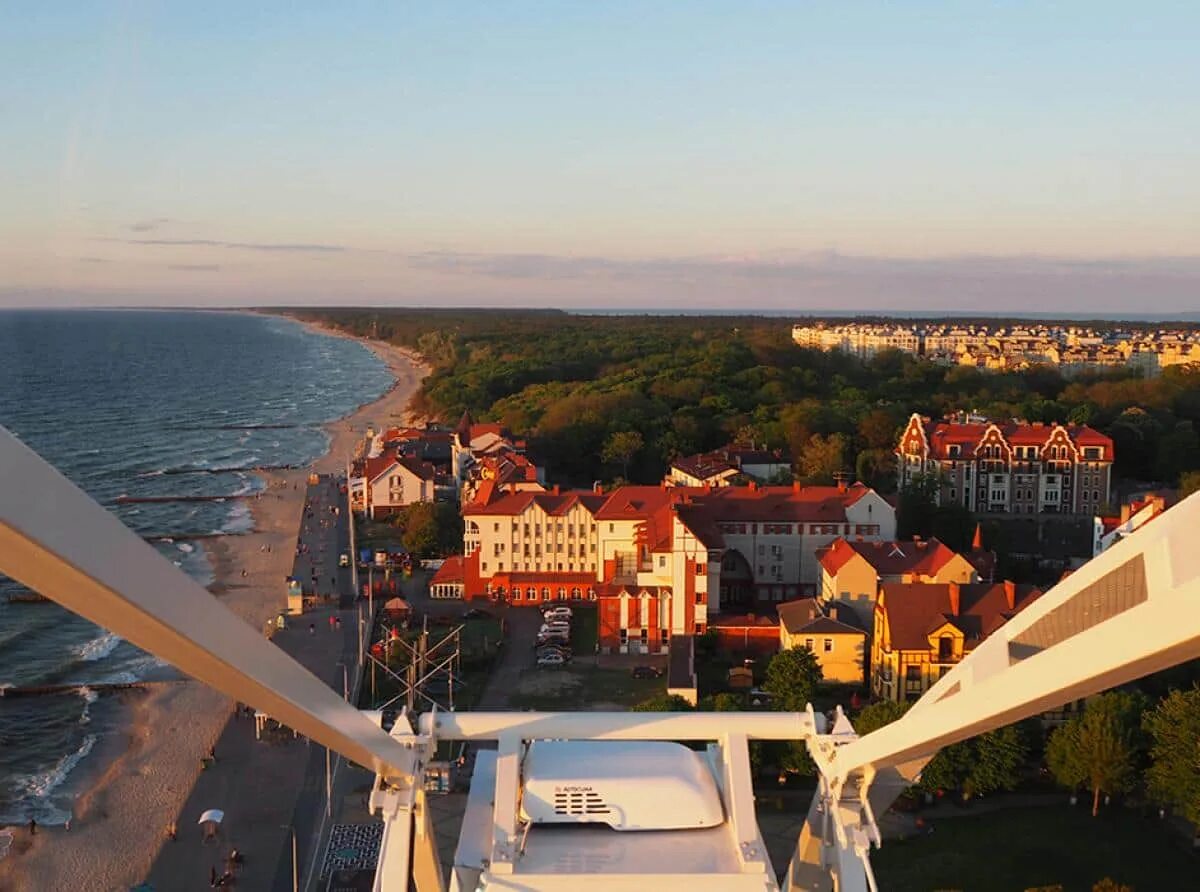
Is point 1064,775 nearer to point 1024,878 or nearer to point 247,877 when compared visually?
point 1024,878

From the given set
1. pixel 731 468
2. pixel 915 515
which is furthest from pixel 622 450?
pixel 915 515

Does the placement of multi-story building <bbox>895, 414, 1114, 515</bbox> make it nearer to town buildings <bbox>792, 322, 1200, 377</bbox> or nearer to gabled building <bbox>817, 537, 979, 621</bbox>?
gabled building <bbox>817, 537, 979, 621</bbox>


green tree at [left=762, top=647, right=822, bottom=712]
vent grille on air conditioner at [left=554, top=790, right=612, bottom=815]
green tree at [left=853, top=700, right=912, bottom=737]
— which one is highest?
vent grille on air conditioner at [left=554, top=790, right=612, bottom=815]

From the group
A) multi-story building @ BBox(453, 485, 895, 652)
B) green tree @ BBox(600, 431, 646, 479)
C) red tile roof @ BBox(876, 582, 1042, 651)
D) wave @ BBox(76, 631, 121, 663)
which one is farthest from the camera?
green tree @ BBox(600, 431, 646, 479)

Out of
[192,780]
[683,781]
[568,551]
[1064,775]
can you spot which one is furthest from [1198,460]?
[683,781]

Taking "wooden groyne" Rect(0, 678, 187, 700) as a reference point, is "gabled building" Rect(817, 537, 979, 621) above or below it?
above

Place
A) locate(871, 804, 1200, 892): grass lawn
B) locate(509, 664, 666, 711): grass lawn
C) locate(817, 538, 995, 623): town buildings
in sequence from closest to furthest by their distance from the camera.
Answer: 1. locate(871, 804, 1200, 892): grass lawn
2. locate(509, 664, 666, 711): grass lawn
3. locate(817, 538, 995, 623): town buildings

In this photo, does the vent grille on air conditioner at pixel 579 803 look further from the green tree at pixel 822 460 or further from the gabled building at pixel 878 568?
the green tree at pixel 822 460

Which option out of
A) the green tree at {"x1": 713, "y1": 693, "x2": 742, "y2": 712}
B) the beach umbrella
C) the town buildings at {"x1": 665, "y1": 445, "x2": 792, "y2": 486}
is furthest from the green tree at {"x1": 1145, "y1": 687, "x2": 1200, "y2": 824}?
the town buildings at {"x1": 665, "y1": 445, "x2": 792, "y2": 486}

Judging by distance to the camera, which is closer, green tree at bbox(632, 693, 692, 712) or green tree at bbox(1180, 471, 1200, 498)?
green tree at bbox(632, 693, 692, 712)
